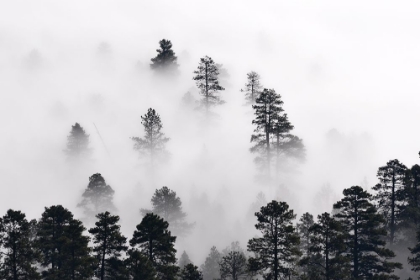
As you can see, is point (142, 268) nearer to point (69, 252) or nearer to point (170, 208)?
point (69, 252)

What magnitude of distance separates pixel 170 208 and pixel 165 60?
157ft

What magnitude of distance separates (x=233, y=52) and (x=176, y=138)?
54.8 m

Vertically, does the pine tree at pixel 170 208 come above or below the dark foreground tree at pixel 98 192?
below

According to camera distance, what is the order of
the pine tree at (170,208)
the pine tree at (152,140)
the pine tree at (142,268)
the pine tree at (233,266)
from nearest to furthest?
the pine tree at (142,268) → the pine tree at (233,266) → the pine tree at (170,208) → the pine tree at (152,140)

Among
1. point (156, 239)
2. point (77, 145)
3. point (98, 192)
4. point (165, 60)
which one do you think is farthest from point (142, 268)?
point (165, 60)

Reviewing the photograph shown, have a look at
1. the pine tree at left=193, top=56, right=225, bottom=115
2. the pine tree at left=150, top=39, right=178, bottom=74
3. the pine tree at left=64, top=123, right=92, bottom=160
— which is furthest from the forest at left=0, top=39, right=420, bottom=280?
the pine tree at left=150, top=39, right=178, bottom=74

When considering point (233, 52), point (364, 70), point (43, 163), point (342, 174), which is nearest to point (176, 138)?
point (43, 163)

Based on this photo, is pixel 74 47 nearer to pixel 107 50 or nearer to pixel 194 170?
pixel 107 50

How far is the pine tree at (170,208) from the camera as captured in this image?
50469mm

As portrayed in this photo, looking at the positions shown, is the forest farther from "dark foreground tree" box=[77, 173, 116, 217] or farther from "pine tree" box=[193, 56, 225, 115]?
"pine tree" box=[193, 56, 225, 115]

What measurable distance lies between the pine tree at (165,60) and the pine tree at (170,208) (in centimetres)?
4275

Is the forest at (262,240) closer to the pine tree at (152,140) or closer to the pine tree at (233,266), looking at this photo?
the pine tree at (233,266)

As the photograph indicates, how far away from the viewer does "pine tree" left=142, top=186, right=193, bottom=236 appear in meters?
50.5

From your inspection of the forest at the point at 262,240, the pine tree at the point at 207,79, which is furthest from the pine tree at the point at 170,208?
Answer: the pine tree at the point at 207,79
